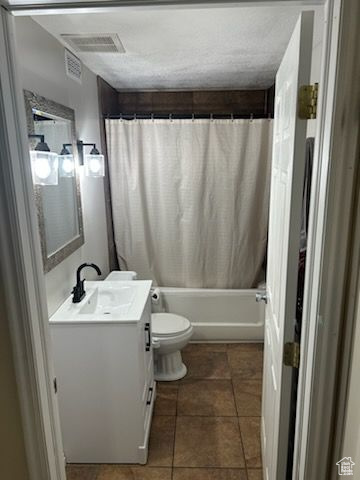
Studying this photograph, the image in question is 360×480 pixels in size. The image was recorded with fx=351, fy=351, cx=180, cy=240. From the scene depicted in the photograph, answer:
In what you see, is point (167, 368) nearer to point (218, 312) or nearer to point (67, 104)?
point (218, 312)

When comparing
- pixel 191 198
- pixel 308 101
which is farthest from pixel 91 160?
pixel 308 101

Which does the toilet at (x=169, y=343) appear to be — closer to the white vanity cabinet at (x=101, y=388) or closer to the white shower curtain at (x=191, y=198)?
the white vanity cabinet at (x=101, y=388)

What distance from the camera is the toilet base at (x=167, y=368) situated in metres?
2.70

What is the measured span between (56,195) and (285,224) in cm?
135

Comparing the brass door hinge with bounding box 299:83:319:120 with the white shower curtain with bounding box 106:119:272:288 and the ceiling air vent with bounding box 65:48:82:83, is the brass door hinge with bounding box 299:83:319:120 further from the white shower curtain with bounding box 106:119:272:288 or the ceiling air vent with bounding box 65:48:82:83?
the white shower curtain with bounding box 106:119:272:288

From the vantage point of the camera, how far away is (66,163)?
6.88 ft

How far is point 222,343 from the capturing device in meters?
3.27

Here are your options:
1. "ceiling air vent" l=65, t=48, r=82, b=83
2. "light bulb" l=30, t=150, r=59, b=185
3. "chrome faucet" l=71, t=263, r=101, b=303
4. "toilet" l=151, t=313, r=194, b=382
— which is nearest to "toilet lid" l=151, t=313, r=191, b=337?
"toilet" l=151, t=313, r=194, b=382

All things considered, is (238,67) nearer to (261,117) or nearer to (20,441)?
(261,117)

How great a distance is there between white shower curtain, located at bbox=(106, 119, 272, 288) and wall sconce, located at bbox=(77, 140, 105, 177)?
731 mm

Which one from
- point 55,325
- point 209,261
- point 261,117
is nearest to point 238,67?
point 261,117

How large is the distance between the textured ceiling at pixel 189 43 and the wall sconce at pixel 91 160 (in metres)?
0.58

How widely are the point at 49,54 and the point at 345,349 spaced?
198 cm

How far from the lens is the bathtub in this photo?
324cm
